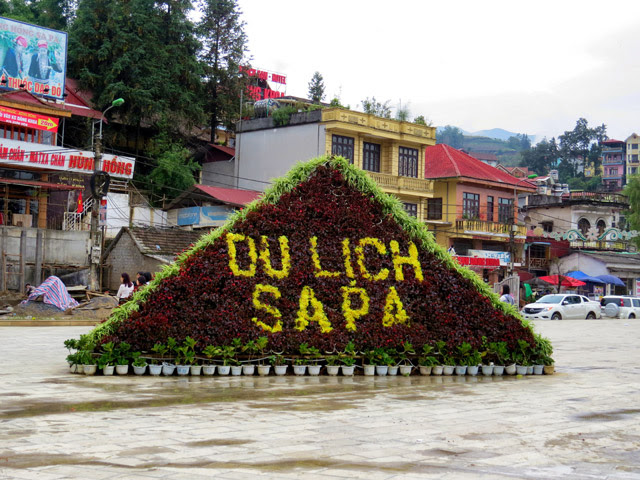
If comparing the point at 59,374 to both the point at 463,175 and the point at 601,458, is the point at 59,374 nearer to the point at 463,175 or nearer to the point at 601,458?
the point at 601,458

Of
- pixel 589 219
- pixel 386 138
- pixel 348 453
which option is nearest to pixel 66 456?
pixel 348 453

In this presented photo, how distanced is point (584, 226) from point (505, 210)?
1180cm

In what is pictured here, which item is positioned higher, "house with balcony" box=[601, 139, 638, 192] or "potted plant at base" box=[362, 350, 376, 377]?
"house with balcony" box=[601, 139, 638, 192]

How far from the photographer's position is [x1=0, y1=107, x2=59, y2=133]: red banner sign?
102ft

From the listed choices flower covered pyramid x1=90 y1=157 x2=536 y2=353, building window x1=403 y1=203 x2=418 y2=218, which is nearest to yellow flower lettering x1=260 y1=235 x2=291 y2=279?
flower covered pyramid x1=90 y1=157 x2=536 y2=353

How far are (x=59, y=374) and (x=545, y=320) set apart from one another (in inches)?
1040

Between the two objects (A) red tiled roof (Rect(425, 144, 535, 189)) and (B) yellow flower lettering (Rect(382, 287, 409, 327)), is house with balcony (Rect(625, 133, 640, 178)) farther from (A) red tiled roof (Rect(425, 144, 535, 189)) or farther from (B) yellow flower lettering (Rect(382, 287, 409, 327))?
(B) yellow flower lettering (Rect(382, 287, 409, 327))

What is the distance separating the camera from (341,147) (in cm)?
3659

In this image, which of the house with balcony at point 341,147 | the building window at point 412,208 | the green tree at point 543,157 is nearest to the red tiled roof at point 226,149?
the house with balcony at point 341,147

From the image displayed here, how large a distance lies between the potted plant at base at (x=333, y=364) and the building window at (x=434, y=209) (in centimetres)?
3110

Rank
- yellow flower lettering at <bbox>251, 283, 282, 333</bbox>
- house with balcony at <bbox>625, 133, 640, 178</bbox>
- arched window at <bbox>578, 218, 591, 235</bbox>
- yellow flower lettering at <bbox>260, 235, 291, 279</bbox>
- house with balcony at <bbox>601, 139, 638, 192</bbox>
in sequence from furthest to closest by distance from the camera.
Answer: house with balcony at <bbox>625, 133, 640, 178</bbox>, house with balcony at <bbox>601, 139, 638, 192</bbox>, arched window at <bbox>578, 218, 591, 235</bbox>, yellow flower lettering at <bbox>260, 235, 291, 279</bbox>, yellow flower lettering at <bbox>251, 283, 282, 333</bbox>

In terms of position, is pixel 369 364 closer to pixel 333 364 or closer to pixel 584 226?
pixel 333 364

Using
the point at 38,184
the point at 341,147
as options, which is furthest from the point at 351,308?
the point at 341,147

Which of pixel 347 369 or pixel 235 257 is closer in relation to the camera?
pixel 347 369
